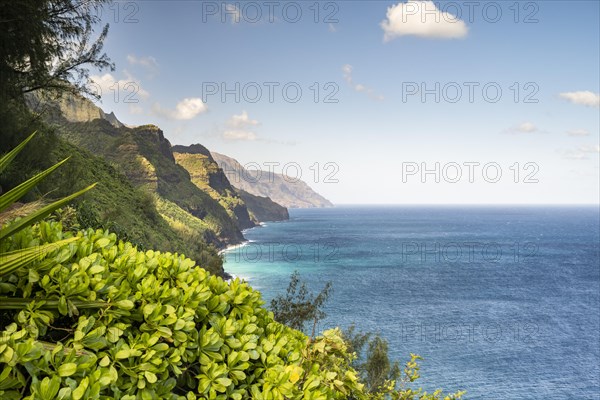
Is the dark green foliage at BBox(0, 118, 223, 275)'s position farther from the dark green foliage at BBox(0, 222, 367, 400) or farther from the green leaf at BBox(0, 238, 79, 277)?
the dark green foliage at BBox(0, 222, 367, 400)

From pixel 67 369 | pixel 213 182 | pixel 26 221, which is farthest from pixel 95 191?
pixel 213 182

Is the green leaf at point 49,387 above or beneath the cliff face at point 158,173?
beneath

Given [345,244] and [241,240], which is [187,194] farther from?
[345,244]

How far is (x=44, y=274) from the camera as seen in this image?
2850mm

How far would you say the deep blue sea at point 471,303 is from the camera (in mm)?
43125

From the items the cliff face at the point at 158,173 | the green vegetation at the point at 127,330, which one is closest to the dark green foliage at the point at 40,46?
the green vegetation at the point at 127,330

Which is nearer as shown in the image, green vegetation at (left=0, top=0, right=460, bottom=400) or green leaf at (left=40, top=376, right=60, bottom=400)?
green leaf at (left=40, top=376, right=60, bottom=400)

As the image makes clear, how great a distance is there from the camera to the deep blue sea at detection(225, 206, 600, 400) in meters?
43.1

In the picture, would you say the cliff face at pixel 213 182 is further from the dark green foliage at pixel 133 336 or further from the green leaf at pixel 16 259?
the green leaf at pixel 16 259

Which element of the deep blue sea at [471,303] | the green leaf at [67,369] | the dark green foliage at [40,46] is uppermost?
the dark green foliage at [40,46]

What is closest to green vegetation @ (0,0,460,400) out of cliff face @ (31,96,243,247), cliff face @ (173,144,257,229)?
cliff face @ (31,96,243,247)

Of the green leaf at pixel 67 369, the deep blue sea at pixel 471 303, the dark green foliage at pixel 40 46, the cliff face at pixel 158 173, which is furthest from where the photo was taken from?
the cliff face at pixel 158 173

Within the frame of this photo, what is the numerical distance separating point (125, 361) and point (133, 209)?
51.6m

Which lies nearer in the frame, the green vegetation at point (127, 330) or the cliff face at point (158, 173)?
the green vegetation at point (127, 330)
